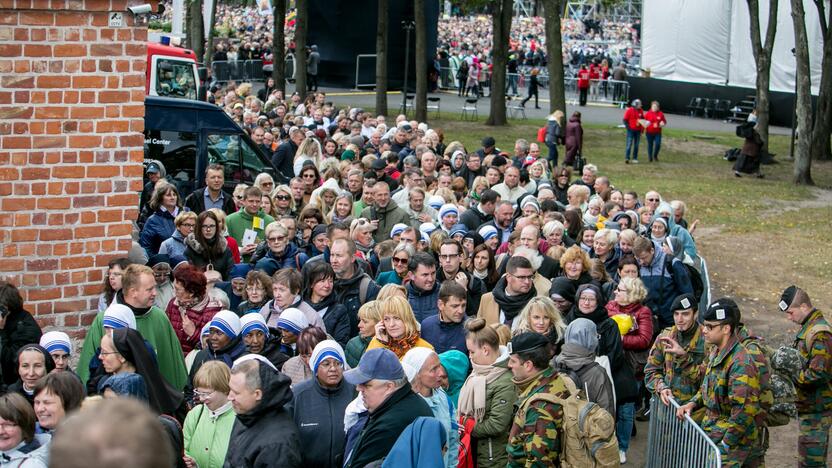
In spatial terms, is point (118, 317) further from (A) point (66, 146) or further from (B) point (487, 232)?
(B) point (487, 232)

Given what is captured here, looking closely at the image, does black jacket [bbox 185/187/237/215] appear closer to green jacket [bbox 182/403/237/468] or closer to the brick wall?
the brick wall

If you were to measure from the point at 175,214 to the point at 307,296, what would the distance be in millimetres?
2952

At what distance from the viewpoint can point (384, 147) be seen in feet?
62.0

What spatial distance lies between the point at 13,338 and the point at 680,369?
5039 millimetres

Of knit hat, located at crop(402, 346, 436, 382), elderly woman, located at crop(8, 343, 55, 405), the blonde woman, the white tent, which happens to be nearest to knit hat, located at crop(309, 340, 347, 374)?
knit hat, located at crop(402, 346, 436, 382)

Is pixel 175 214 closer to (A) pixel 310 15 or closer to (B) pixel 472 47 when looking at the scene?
(A) pixel 310 15

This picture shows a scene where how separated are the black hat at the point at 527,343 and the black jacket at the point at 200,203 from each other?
6859mm

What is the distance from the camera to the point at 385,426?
6.04 m

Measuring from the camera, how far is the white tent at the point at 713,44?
41.9 meters

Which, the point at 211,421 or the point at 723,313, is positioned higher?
the point at 723,313

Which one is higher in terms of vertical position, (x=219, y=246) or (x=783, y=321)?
(x=219, y=246)

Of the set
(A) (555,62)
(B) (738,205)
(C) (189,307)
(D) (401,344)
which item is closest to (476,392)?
(D) (401,344)

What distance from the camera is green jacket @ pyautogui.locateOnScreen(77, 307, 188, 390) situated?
778 centimetres

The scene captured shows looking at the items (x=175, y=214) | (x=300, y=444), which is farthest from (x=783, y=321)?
(x=300, y=444)
